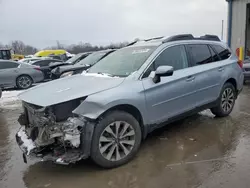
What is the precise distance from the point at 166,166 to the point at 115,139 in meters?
0.78

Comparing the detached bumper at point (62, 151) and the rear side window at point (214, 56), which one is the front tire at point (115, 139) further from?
the rear side window at point (214, 56)

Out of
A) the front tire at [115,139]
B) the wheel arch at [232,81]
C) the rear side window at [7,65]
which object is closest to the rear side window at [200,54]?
the wheel arch at [232,81]

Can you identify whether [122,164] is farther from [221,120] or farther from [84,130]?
[221,120]

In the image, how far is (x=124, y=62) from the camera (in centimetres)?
414

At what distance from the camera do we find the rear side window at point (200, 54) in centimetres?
450

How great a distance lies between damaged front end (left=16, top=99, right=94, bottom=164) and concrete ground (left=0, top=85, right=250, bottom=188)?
33 centimetres

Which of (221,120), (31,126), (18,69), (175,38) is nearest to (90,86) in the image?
(31,126)

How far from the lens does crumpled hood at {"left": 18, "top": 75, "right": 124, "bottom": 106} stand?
3182 millimetres

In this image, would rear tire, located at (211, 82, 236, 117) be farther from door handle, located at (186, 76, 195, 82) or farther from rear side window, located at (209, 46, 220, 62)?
door handle, located at (186, 76, 195, 82)

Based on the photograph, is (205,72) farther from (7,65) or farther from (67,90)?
(7,65)

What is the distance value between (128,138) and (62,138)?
3.03 feet

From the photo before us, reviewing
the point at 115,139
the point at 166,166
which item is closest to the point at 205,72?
the point at 166,166

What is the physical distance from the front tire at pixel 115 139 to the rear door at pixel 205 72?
5.18 feet

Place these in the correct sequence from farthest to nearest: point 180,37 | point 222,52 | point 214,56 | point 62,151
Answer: point 222,52, point 214,56, point 180,37, point 62,151
